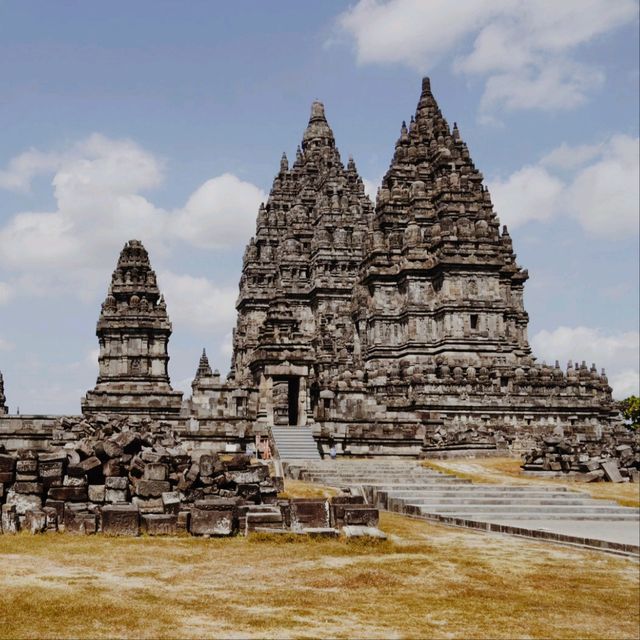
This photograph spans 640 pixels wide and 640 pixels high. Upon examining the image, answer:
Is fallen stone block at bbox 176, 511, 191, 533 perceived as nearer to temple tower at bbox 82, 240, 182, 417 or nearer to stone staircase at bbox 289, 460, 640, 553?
stone staircase at bbox 289, 460, 640, 553

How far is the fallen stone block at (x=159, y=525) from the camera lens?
58.7ft

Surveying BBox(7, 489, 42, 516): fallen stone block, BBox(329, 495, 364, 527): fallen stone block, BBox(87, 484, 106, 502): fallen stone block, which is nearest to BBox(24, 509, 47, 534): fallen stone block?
BBox(7, 489, 42, 516): fallen stone block

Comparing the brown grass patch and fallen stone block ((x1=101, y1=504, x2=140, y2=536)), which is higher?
fallen stone block ((x1=101, y1=504, x2=140, y2=536))

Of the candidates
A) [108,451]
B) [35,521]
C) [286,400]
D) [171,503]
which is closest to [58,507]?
[35,521]

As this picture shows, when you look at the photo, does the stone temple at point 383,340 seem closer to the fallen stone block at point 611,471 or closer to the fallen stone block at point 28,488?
the fallen stone block at point 611,471

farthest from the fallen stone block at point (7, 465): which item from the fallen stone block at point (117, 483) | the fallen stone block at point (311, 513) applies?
the fallen stone block at point (311, 513)

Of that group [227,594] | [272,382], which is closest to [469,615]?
[227,594]

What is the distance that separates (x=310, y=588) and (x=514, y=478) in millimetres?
18619

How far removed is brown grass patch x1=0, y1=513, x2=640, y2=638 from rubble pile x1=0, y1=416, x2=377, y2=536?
66 centimetres

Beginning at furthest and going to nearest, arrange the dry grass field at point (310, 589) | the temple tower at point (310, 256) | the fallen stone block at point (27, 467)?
the temple tower at point (310, 256)
the fallen stone block at point (27, 467)
the dry grass field at point (310, 589)

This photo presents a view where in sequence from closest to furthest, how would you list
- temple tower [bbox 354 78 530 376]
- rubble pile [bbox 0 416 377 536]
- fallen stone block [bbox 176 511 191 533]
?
rubble pile [bbox 0 416 377 536], fallen stone block [bbox 176 511 191 533], temple tower [bbox 354 78 530 376]

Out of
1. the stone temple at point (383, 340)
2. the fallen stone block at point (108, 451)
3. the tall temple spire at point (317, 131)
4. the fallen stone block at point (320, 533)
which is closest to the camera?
the fallen stone block at point (320, 533)

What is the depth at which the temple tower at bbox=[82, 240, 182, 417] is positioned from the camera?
5247 centimetres

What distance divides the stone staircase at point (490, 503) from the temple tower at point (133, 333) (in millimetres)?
25158
